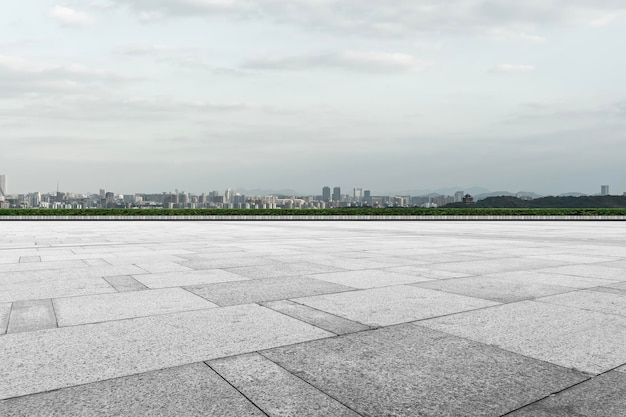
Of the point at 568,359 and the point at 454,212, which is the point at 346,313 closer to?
the point at 568,359

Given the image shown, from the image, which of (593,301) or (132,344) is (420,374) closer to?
(132,344)

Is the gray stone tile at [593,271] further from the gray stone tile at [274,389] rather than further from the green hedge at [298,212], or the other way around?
the green hedge at [298,212]

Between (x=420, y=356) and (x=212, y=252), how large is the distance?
9.68 meters

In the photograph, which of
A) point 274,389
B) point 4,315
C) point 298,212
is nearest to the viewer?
point 274,389

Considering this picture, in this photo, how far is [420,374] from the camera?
12.9 ft

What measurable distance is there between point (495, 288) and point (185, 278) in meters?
5.15

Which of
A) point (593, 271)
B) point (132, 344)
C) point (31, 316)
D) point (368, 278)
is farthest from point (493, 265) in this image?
point (31, 316)

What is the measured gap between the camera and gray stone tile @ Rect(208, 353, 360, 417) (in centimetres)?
327

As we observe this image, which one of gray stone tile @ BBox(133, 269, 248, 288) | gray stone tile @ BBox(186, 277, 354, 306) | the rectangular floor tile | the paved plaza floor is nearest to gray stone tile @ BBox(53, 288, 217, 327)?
the paved plaza floor

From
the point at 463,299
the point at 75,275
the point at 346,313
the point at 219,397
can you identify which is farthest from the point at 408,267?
the point at 219,397

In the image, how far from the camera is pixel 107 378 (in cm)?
381

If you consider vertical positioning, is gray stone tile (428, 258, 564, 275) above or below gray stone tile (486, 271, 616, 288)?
below

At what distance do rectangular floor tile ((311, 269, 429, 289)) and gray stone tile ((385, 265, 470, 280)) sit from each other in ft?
0.82

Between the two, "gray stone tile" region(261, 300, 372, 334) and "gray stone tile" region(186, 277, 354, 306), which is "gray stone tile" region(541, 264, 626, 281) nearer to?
"gray stone tile" region(186, 277, 354, 306)
